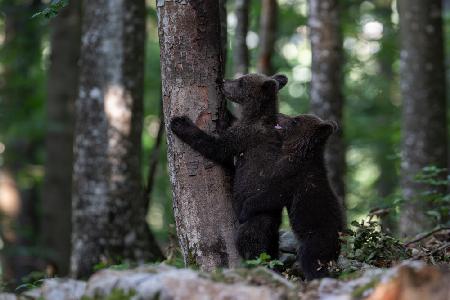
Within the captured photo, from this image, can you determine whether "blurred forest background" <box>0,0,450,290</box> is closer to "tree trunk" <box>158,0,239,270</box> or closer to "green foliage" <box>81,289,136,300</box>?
"tree trunk" <box>158,0,239,270</box>

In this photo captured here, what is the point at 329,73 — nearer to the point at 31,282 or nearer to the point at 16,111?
the point at 31,282

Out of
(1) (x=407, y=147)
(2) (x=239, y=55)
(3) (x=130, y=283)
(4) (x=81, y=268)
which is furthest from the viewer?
(2) (x=239, y=55)

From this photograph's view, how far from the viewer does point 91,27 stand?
11.4 m

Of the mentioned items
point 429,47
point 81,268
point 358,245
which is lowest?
point 81,268

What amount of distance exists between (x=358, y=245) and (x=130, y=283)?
3.67 meters

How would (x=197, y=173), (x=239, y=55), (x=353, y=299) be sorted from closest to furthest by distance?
(x=353, y=299) < (x=197, y=173) < (x=239, y=55)

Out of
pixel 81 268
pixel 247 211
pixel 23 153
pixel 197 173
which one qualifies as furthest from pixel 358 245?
pixel 23 153

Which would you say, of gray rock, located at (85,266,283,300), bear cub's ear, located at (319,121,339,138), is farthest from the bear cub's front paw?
gray rock, located at (85,266,283,300)

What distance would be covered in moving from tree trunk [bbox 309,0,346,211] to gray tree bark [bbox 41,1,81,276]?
821 centimetres

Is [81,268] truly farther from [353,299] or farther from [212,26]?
[353,299]

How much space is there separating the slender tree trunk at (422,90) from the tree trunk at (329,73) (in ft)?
3.87

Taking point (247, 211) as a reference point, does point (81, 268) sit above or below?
below

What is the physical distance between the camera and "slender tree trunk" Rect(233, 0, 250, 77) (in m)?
13.9

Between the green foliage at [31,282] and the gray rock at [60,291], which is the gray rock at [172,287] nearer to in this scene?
the gray rock at [60,291]
